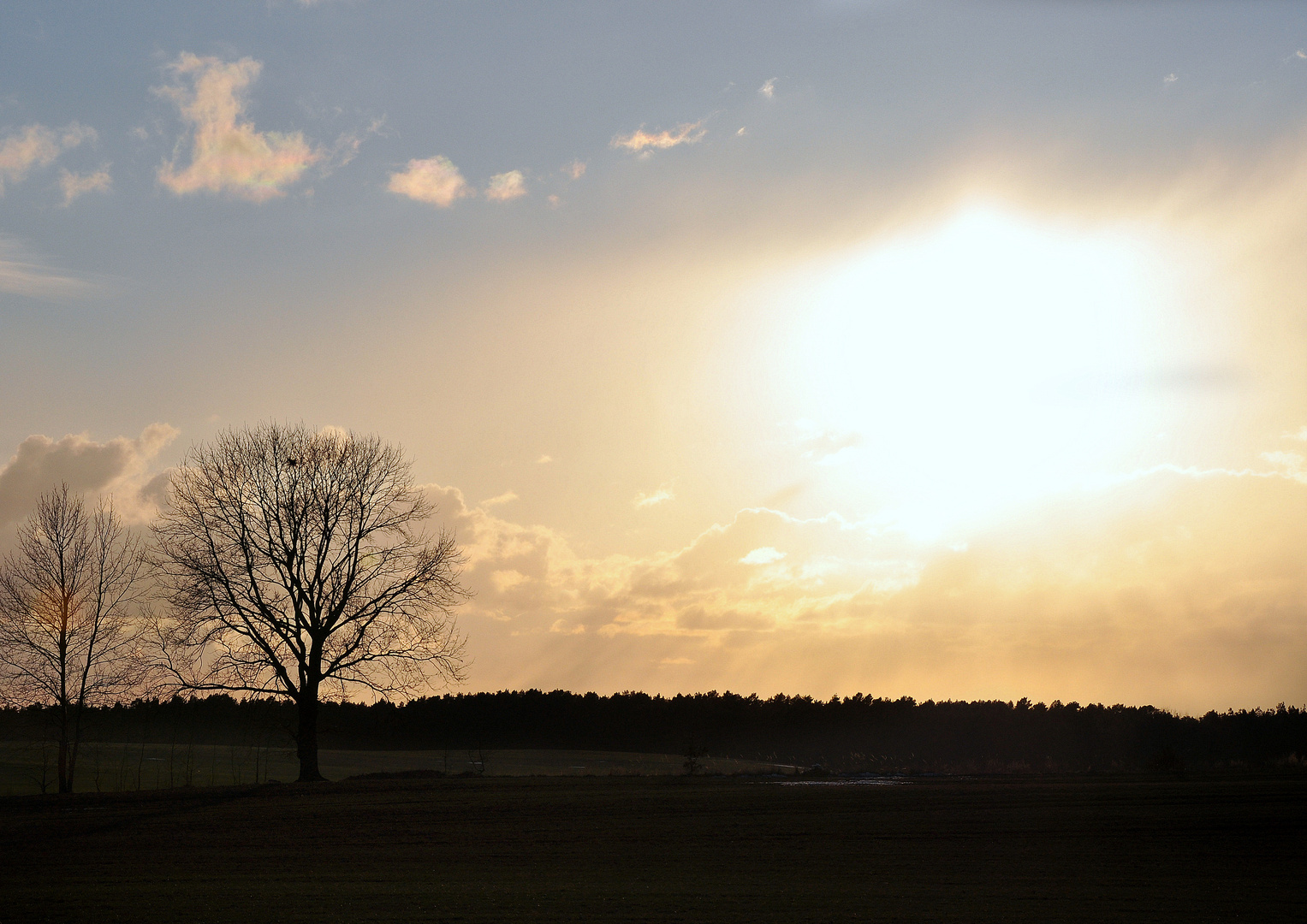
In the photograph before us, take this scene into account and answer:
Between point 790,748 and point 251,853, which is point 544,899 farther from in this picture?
point 790,748

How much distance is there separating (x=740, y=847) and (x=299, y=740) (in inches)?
783

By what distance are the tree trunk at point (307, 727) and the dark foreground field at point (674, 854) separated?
11.2 ft

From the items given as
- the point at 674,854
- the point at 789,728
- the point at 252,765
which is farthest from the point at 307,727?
the point at 789,728

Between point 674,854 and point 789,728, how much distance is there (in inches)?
2728

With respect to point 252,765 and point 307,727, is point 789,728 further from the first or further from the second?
point 307,727

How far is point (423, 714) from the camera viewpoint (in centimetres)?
8975

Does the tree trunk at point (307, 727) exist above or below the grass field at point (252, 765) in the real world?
above

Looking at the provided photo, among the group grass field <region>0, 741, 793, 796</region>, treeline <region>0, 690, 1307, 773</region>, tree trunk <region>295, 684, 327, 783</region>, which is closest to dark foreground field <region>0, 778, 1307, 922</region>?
tree trunk <region>295, 684, 327, 783</region>

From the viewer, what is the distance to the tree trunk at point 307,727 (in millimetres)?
33812

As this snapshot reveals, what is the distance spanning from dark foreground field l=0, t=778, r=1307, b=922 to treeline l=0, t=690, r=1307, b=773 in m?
27.9

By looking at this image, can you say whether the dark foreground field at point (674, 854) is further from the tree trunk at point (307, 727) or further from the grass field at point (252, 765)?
the grass field at point (252, 765)

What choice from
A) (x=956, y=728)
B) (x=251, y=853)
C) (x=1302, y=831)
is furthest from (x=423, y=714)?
(x=1302, y=831)

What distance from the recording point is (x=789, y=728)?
85.6 m

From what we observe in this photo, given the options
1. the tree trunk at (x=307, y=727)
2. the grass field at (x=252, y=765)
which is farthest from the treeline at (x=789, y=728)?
the tree trunk at (x=307, y=727)
